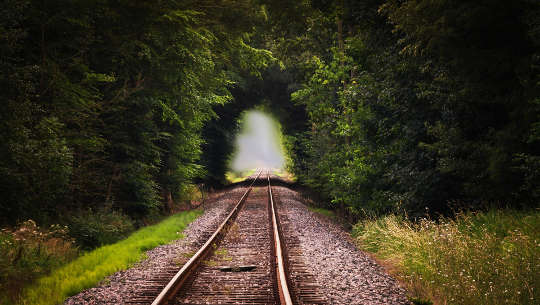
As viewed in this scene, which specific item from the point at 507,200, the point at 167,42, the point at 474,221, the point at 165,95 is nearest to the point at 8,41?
the point at 167,42

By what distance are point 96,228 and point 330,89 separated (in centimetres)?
1131

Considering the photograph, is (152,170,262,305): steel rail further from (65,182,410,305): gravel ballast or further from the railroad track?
(65,182,410,305): gravel ballast

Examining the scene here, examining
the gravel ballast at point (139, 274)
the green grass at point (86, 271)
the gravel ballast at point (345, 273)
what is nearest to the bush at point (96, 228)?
the green grass at point (86, 271)

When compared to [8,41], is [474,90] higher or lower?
lower

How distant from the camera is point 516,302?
3.94 m

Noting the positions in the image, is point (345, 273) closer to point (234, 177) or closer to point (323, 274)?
point (323, 274)

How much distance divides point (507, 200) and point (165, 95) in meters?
11.6

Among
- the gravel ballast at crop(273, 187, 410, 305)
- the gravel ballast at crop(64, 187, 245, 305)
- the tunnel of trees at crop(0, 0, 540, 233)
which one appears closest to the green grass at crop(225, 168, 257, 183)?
the tunnel of trees at crop(0, 0, 540, 233)

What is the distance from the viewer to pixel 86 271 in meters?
6.55

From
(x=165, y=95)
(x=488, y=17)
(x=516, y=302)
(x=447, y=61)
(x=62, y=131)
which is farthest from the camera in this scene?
(x=165, y=95)

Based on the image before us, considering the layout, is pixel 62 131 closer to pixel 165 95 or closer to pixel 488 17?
pixel 165 95

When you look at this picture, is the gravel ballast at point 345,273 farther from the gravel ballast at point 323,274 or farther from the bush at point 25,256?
the bush at point 25,256

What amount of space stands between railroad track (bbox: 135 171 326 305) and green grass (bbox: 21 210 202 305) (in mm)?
1386

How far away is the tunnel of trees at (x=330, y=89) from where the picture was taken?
20.2 ft
